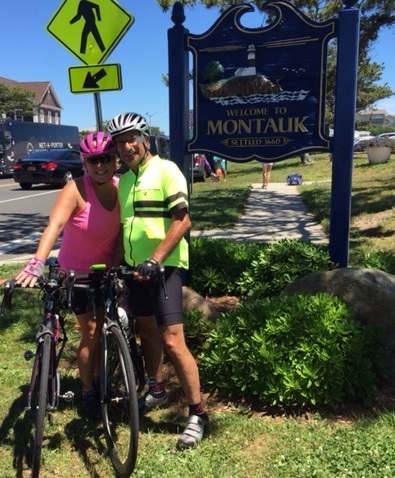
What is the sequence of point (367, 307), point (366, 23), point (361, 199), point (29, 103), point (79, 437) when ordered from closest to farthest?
point (79, 437) < point (367, 307) < point (366, 23) < point (361, 199) < point (29, 103)

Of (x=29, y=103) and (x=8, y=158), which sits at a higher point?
(x=29, y=103)

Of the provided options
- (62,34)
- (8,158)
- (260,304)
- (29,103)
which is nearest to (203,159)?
(8,158)

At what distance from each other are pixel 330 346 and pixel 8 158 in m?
25.0

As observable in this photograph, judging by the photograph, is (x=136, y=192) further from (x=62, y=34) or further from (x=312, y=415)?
Result: (x=62, y=34)

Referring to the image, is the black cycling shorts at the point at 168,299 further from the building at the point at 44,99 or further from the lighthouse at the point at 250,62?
the building at the point at 44,99

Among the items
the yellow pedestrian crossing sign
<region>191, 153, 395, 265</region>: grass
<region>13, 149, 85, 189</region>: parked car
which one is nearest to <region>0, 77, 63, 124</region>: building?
<region>13, 149, 85, 189</region>: parked car

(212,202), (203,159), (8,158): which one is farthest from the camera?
(8,158)

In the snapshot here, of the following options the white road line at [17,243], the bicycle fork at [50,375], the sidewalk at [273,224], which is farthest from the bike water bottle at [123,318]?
the white road line at [17,243]

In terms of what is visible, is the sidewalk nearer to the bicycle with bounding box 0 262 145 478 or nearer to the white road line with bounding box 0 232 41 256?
the white road line with bounding box 0 232 41 256

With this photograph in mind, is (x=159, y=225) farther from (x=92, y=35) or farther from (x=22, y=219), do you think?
(x=22, y=219)

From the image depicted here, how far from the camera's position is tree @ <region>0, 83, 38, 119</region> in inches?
2731

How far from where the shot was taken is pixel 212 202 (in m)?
13.0

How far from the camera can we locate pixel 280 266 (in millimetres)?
4906

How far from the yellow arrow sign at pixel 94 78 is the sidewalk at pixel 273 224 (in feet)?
12.2
